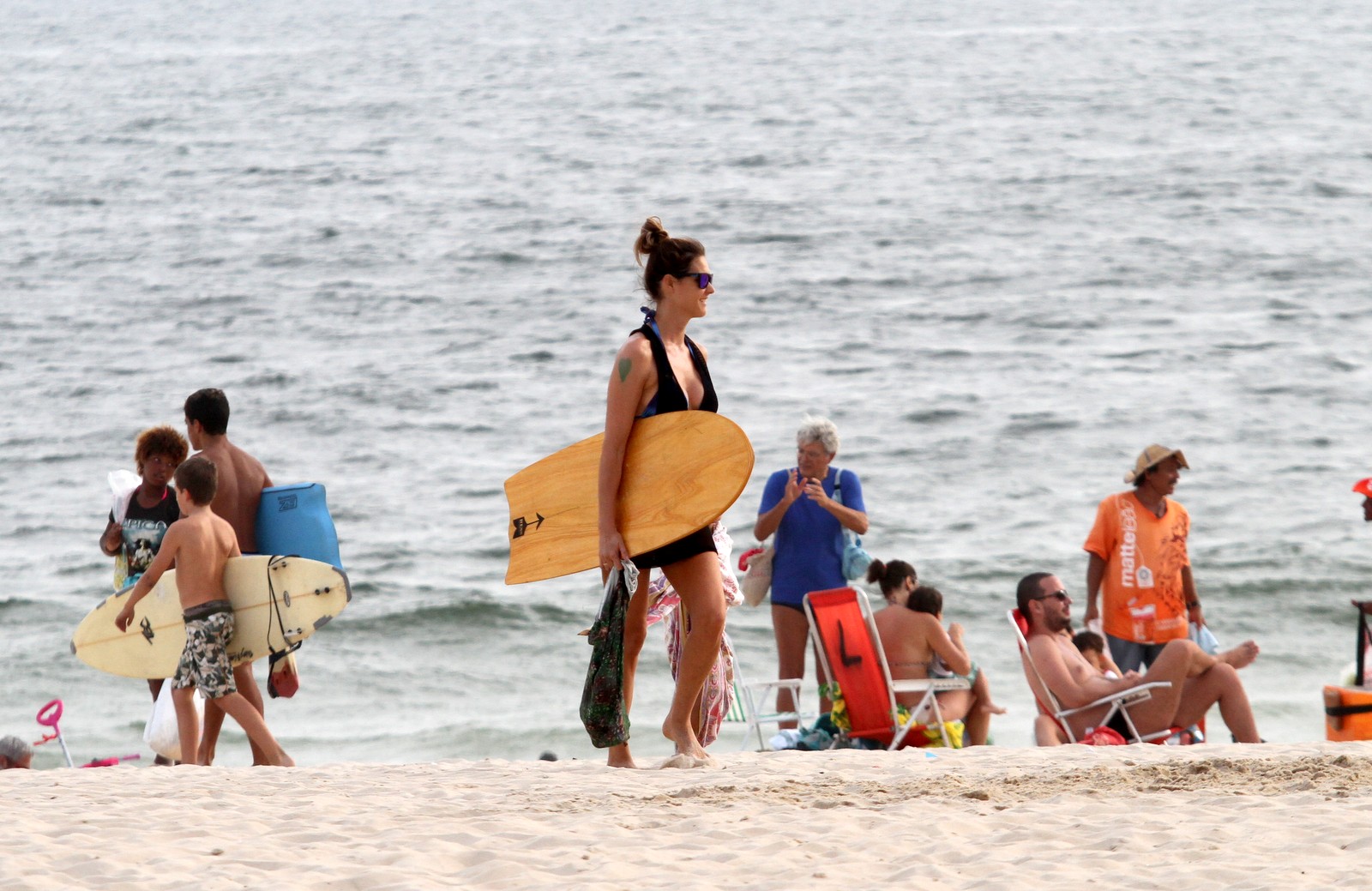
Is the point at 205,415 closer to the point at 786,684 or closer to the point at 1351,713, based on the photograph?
the point at 786,684

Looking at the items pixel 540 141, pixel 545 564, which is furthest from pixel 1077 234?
pixel 545 564

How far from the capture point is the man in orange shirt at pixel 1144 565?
7.23 metres

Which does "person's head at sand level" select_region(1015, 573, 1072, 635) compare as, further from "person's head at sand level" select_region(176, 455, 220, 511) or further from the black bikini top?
"person's head at sand level" select_region(176, 455, 220, 511)

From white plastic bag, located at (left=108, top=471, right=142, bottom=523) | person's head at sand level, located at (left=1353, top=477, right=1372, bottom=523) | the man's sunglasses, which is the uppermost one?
the man's sunglasses

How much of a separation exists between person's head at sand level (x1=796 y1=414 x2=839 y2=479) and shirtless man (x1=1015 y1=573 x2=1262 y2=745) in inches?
44.6

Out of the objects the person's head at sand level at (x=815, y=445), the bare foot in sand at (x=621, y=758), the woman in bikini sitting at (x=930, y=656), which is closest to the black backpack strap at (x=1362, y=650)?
the woman in bikini sitting at (x=930, y=656)

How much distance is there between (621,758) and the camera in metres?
5.16

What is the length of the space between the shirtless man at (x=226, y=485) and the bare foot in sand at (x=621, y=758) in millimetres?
1704

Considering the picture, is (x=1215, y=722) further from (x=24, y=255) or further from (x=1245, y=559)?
(x=24, y=255)

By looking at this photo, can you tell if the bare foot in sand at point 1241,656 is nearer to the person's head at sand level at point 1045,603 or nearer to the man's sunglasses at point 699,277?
the person's head at sand level at point 1045,603

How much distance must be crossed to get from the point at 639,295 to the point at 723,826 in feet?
69.6

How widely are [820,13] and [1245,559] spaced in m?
30.6

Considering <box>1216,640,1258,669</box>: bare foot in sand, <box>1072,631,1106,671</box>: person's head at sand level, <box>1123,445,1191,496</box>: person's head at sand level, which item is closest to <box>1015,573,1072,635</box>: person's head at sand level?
<box>1072,631,1106,671</box>: person's head at sand level

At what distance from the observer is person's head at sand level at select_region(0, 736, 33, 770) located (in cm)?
689
